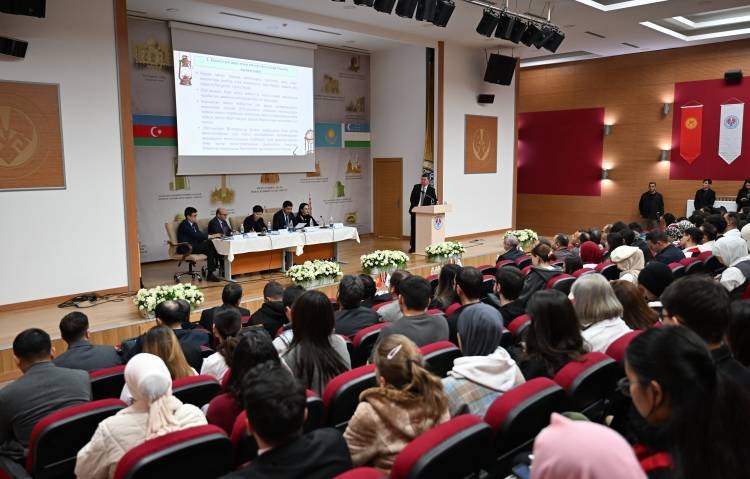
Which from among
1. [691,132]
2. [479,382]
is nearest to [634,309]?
[479,382]

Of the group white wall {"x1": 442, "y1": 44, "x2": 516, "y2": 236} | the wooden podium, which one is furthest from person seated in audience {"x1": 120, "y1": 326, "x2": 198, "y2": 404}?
white wall {"x1": 442, "y1": 44, "x2": 516, "y2": 236}

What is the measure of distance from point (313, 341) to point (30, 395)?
4.38ft

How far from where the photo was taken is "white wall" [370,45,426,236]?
1192 centimetres

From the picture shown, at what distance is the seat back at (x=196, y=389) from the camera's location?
8.46 feet

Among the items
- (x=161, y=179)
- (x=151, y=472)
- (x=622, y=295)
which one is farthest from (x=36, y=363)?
(x=161, y=179)

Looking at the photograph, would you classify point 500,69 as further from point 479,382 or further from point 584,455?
point 584,455

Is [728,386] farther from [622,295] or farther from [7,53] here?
[7,53]

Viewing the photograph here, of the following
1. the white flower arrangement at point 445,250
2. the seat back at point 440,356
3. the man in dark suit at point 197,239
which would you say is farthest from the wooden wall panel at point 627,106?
the seat back at point 440,356

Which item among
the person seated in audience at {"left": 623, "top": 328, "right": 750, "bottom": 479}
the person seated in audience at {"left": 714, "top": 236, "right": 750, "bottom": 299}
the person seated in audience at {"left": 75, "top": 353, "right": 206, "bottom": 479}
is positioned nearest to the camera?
the person seated in audience at {"left": 623, "top": 328, "right": 750, "bottom": 479}

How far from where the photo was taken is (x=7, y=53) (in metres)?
6.30

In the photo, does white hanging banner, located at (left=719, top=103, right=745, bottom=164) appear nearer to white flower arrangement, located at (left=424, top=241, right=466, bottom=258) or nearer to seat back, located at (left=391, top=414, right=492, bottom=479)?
white flower arrangement, located at (left=424, top=241, right=466, bottom=258)

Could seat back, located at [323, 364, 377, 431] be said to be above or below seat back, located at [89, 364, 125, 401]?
above

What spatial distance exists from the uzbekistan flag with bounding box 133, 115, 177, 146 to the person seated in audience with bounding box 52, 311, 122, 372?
263 inches

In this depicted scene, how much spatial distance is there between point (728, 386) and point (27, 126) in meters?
7.32
